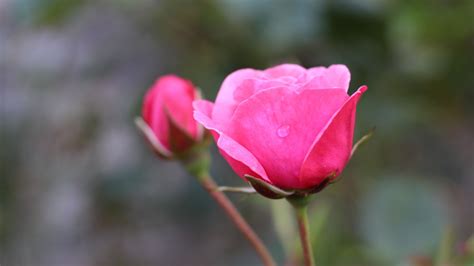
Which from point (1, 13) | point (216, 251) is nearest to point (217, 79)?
point (216, 251)

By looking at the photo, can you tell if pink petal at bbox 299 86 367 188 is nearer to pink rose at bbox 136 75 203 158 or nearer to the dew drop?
the dew drop

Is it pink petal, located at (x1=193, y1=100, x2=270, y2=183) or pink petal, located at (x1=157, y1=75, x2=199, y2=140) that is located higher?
pink petal, located at (x1=193, y1=100, x2=270, y2=183)

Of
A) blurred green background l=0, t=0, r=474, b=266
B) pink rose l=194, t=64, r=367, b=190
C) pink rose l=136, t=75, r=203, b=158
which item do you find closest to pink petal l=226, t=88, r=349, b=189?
pink rose l=194, t=64, r=367, b=190

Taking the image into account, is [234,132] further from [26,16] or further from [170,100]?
[26,16]

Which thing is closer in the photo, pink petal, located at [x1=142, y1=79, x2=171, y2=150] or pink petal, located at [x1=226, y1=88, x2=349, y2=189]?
pink petal, located at [x1=226, y1=88, x2=349, y2=189]

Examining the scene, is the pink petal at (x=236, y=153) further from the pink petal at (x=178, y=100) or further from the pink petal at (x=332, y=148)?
the pink petal at (x=178, y=100)

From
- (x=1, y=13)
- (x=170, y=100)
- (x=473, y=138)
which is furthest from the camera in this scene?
(x=1, y=13)

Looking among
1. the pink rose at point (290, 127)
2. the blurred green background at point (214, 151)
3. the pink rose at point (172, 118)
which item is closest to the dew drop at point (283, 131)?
the pink rose at point (290, 127)
